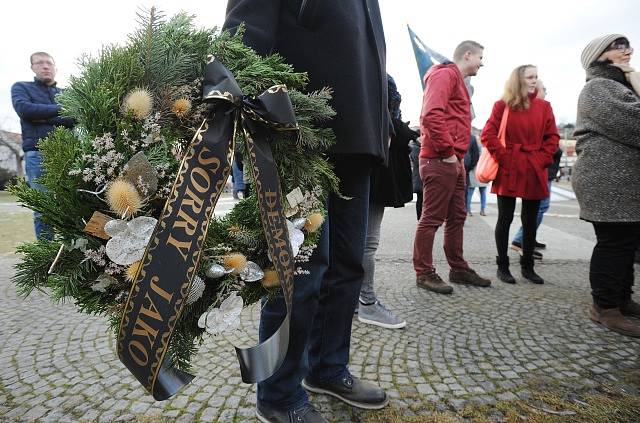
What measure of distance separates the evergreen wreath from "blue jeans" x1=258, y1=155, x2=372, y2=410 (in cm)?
35

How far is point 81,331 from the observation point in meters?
2.62

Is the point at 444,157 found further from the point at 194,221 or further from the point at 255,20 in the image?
the point at 194,221

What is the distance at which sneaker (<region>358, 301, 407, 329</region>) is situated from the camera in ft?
8.80

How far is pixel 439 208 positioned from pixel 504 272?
43.1 inches

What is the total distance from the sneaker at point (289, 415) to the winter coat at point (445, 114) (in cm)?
242

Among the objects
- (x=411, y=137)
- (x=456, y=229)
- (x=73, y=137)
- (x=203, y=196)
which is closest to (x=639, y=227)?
(x=456, y=229)

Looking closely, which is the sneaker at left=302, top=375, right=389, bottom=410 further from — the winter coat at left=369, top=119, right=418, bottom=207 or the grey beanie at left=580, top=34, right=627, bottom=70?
the grey beanie at left=580, top=34, right=627, bottom=70

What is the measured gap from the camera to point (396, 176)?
2.98m

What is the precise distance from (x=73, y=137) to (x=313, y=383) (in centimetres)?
149

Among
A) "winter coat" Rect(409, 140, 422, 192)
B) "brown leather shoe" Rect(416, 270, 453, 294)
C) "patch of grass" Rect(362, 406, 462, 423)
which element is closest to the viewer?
"patch of grass" Rect(362, 406, 462, 423)

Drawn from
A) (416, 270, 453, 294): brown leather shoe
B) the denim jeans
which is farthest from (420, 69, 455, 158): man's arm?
(416, 270, 453, 294): brown leather shoe

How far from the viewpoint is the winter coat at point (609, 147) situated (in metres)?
2.65

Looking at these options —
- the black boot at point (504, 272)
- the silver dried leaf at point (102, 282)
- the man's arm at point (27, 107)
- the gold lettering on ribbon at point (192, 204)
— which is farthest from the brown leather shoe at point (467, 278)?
the man's arm at point (27, 107)

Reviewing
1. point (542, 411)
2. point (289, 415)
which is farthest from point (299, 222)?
point (542, 411)
